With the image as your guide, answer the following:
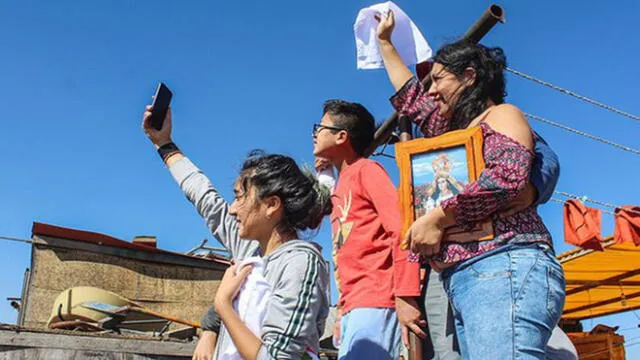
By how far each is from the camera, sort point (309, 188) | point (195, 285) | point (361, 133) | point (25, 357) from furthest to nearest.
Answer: point (195, 285) → point (25, 357) → point (361, 133) → point (309, 188)

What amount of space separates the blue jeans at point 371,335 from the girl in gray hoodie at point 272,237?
438 millimetres

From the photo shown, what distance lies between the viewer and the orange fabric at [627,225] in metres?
8.41

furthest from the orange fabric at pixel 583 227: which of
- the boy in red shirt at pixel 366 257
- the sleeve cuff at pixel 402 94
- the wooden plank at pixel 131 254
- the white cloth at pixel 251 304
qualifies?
the white cloth at pixel 251 304

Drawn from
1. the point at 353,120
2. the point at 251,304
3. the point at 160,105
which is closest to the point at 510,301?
the point at 251,304

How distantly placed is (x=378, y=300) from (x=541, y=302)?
95 centimetres

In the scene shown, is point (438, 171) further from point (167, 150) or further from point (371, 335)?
point (167, 150)

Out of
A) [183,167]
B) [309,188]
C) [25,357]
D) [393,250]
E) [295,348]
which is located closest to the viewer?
[295,348]

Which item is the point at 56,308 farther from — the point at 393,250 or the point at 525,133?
the point at 525,133

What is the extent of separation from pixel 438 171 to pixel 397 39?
1.16 m

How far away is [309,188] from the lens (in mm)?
2477

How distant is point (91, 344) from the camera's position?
21.2 feet

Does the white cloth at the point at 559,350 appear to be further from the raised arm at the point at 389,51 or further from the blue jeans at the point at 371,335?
the raised arm at the point at 389,51

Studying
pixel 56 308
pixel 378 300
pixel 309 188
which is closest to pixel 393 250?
pixel 378 300

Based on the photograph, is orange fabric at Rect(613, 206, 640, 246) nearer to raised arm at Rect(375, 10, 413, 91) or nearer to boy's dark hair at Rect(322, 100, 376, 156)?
boy's dark hair at Rect(322, 100, 376, 156)
